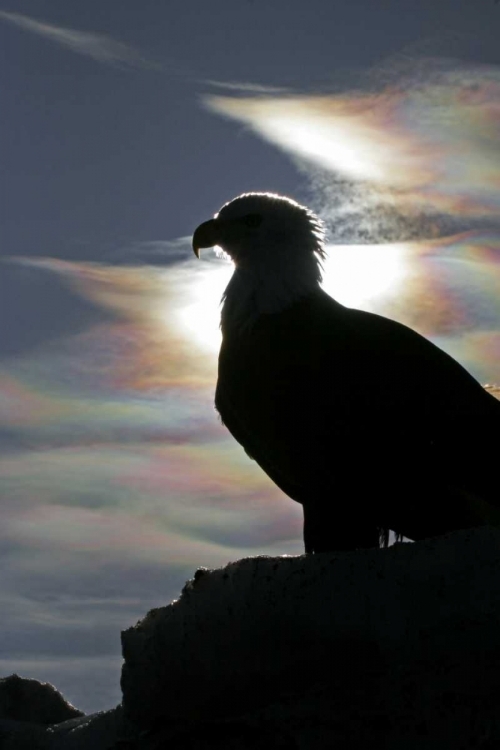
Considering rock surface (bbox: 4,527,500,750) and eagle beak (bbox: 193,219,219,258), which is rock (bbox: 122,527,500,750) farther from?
eagle beak (bbox: 193,219,219,258)

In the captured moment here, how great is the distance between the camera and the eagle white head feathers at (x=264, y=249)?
716cm

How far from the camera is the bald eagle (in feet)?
21.0

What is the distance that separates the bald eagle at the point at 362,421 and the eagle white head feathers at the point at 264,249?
0.11 m

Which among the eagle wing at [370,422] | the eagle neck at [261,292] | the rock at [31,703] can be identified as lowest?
the rock at [31,703]

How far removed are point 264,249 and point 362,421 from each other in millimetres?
1726

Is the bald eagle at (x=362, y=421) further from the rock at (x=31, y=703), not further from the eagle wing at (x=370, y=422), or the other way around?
the rock at (x=31, y=703)

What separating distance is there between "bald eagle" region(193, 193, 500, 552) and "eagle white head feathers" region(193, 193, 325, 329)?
11 cm

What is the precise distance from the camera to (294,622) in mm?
4750

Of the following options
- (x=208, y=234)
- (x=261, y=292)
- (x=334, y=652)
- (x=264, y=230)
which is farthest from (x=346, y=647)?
(x=208, y=234)

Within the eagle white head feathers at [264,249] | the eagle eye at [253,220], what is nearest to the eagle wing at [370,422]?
the eagle white head feathers at [264,249]

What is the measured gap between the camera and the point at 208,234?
7758 millimetres

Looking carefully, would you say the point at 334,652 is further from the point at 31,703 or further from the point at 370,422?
the point at 31,703

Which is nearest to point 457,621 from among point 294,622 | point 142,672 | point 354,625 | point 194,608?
point 354,625

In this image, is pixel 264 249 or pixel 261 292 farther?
pixel 264 249
